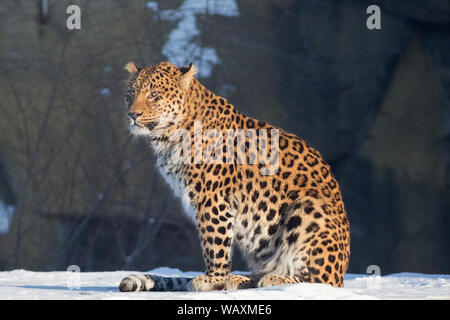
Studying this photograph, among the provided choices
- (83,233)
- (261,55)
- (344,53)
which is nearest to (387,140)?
(344,53)

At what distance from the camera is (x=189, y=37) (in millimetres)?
9648

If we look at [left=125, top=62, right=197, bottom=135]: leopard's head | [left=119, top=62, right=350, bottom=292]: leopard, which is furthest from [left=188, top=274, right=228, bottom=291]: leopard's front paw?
[left=125, top=62, right=197, bottom=135]: leopard's head

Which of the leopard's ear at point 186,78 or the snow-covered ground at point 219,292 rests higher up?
the leopard's ear at point 186,78

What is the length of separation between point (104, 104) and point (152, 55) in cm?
96

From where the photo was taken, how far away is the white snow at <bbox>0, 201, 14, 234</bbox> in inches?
379

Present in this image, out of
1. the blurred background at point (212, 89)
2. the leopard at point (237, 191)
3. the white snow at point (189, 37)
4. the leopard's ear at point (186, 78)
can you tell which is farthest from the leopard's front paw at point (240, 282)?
the white snow at point (189, 37)

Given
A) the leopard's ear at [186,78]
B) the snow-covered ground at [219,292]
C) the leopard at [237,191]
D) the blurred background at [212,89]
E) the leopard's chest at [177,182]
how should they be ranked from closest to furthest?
the snow-covered ground at [219,292]
the leopard at [237,191]
the leopard's chest at [177,182]
the leopard's ear at [186,78]
the blurred background at [212,89]

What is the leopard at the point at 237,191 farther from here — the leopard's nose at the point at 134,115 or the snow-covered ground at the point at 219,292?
the snow-covered ground at the point at 219,292

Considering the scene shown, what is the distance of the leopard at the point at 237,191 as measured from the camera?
436 cm

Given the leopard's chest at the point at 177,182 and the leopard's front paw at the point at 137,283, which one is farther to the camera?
the leopard's chest at the point at 177,182

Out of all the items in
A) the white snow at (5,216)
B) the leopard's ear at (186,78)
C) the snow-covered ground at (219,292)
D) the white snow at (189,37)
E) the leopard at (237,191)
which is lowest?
the white snow at (5,216)

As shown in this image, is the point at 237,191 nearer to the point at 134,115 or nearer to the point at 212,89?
the point at 134,115

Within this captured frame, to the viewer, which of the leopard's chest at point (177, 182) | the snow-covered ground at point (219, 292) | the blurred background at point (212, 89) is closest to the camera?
the snow-covered ground at point (219, 292)
